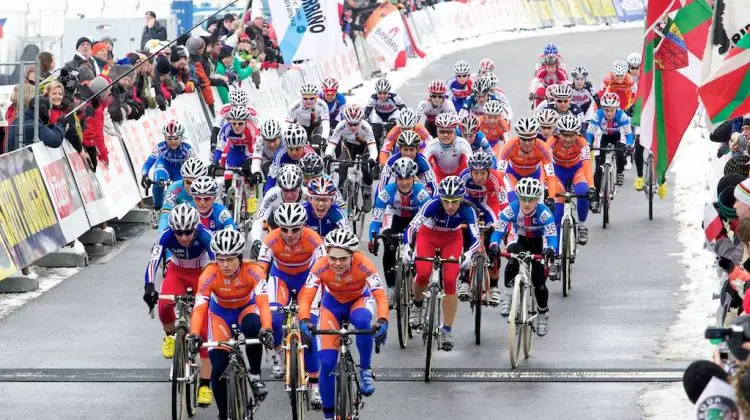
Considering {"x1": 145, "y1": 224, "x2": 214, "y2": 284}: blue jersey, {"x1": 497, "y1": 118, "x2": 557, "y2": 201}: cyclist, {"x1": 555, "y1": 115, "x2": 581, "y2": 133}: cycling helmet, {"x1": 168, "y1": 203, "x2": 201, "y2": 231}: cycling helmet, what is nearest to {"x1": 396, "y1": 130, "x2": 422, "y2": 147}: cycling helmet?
{"x1": 497, "y1": 118, "x2": 557, "y2": 201}: cyclist

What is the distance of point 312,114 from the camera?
2173cm

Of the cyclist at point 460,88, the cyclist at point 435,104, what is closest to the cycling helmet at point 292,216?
the cyclist at point 435,104

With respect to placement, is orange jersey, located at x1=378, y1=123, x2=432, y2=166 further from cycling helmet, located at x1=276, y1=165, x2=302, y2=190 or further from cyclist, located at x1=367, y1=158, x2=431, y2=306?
cycling helmet, located at x1=276, y1=165, x2=302, y2=190

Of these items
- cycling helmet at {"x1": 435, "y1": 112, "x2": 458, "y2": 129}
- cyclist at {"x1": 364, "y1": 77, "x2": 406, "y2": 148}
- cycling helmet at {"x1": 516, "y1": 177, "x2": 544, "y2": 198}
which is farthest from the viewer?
cyclist at {"x1": 364, "y1": 77, "x2": 406, "y2": 148}

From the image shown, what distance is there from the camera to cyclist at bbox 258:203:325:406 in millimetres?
12578

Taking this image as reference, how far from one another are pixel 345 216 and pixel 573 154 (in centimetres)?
526

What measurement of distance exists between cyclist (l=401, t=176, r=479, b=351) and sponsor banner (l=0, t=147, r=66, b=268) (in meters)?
4.71

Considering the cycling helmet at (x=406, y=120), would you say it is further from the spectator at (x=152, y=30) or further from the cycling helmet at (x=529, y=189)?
the spectator at (x=152, y=30)

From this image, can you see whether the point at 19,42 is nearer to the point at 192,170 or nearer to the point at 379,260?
the point at 379,260

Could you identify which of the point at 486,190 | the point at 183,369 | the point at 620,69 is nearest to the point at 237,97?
the point at 486,190

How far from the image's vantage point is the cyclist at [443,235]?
563 inches

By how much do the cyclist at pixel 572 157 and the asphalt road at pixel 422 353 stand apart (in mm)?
1119

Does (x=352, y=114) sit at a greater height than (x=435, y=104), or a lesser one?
greater

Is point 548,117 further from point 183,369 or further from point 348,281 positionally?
point 183,369
